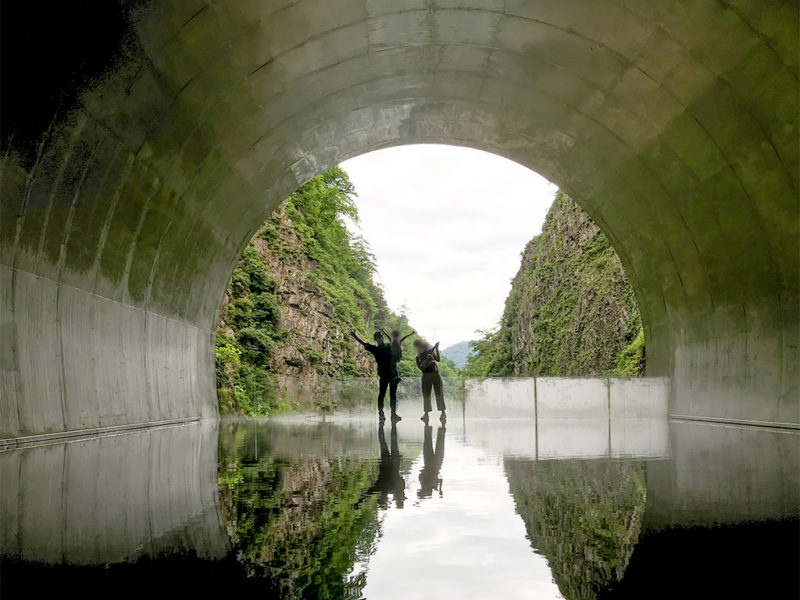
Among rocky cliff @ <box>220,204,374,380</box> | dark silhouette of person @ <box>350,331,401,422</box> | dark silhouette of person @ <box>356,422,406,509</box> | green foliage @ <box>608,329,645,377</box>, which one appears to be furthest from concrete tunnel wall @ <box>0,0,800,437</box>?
rocky cliff @ <box>220,204,374,380</box>

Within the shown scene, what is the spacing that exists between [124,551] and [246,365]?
976 inches

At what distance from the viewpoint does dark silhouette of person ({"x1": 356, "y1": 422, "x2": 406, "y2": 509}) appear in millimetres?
5098

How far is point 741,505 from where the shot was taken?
4.83 metres

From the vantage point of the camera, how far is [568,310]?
3712 cm

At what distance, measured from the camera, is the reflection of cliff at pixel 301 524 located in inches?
121

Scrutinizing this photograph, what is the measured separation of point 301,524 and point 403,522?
1.72ft

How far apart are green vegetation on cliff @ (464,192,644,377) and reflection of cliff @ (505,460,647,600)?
19746 millimetres

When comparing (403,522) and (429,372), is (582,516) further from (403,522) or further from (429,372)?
(429,372)

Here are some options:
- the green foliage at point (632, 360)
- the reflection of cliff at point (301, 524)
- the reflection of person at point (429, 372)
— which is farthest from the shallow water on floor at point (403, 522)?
the green foliage at point (632, 360)

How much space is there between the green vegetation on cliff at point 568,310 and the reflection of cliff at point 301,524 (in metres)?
20.6

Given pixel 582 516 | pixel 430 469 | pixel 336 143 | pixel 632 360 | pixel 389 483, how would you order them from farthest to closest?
pixel 632 360 → pixel 336 143 → pixel 430 469 → pixel 389 483 → pixel 582 516

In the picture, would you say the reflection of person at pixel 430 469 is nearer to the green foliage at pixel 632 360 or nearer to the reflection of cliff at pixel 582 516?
the reflection of cliff at pixel 582 516

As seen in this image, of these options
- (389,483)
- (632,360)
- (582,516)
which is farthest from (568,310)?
(582,516)

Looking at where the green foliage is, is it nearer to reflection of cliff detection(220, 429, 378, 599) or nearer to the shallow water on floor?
the shallow water on floor
